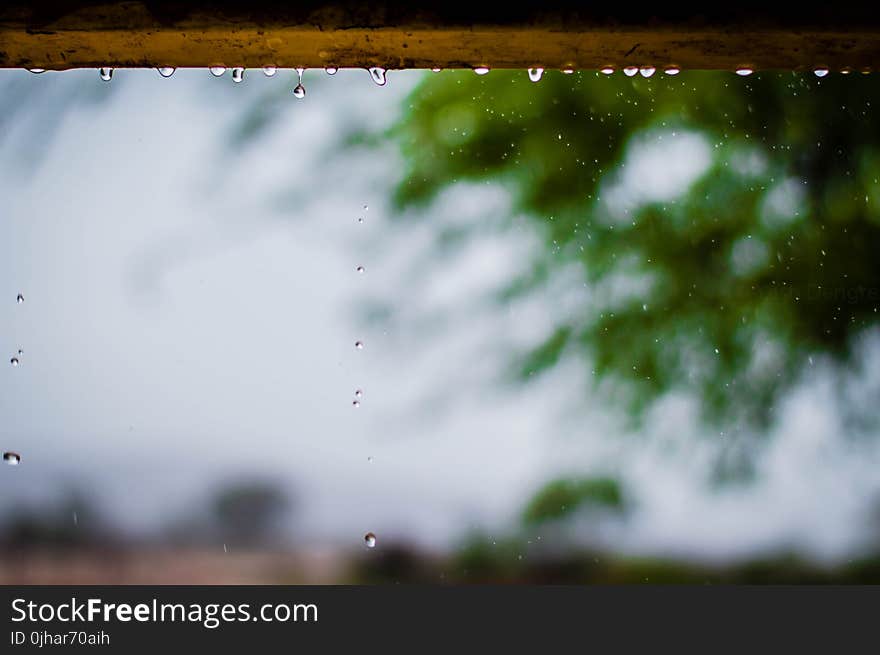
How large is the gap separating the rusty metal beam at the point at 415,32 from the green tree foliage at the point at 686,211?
1832mm

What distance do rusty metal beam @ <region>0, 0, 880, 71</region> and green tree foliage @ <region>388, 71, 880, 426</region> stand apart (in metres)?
1.83

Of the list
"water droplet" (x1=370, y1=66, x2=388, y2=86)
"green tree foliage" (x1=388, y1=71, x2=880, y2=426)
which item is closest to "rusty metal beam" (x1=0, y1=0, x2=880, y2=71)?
"water droplet" (x1=370, y1=66, x2=388, y2=86)

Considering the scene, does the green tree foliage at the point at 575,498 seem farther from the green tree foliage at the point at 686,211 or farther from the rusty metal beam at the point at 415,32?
the rusty metal beam at the point at 415,32

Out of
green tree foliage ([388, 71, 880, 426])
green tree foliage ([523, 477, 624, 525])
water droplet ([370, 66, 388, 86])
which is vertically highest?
green tree foliage ([388, 71, 880, 426])

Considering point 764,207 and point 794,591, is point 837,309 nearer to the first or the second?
point 764,207

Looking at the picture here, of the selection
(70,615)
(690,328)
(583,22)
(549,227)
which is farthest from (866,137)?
(70,615)

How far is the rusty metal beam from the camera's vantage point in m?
0.65

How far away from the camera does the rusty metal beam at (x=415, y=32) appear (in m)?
0.65

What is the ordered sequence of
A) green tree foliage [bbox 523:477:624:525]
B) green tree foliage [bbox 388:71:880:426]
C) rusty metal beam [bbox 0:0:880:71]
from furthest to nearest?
green tree foliage [bbox 523:477:624:525] → green tree foliage [bbox 388:71:880:426] → rusty metal beam [bbox 0:0:880:71]

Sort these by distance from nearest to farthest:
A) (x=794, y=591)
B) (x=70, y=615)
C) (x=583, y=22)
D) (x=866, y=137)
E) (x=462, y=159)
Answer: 1. (x=583, y=22)
2. (x=70, y=615)
3. (x=794, y=591)
4. (x=866, y=137)
5. (x=462, y=159)

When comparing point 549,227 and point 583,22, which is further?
point 549,227

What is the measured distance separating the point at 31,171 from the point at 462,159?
5.17 ft

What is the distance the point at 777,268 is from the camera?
244 cm

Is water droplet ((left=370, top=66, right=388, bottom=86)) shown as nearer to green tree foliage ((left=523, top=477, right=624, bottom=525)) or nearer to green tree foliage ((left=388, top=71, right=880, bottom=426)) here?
green tree foliage ((left=388, top=71, right=880, bottom=426))
